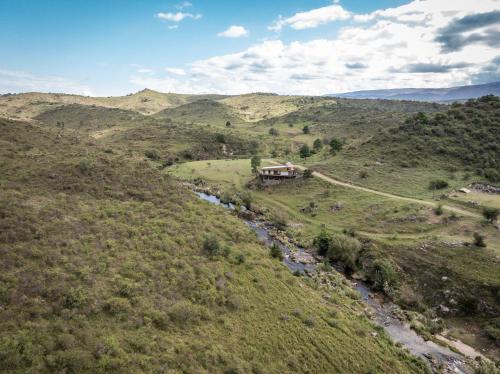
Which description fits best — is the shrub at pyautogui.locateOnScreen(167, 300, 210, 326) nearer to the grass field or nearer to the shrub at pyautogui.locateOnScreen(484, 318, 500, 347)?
the grass field

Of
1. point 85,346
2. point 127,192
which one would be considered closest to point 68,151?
point 127,192

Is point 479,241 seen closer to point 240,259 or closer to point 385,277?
point 385,277

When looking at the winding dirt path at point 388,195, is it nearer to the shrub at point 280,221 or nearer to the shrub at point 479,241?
the shrub at point 479,241

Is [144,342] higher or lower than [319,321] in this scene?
higher

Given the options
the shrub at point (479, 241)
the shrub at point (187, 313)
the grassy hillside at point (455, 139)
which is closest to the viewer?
the shrub at point (187, 313)

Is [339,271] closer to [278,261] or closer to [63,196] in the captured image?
[278,261]

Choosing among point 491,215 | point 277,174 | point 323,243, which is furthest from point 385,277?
point 277,174

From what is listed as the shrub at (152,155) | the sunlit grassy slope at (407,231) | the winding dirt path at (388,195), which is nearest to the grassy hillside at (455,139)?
the winding dirt path at (388,195)

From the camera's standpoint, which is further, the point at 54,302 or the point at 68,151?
the point at 68,151
